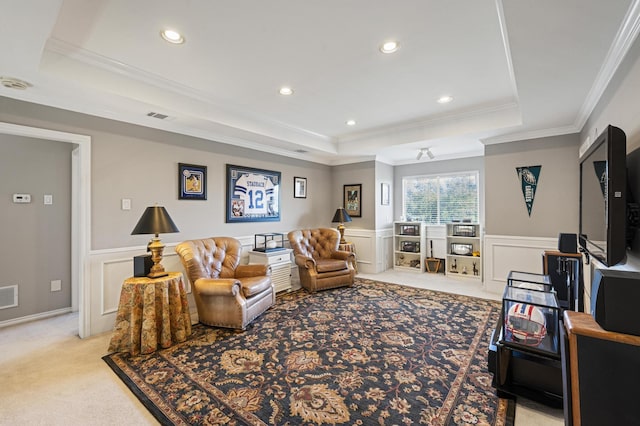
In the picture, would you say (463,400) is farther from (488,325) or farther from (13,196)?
(13,196)

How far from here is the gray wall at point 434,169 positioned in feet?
18.3

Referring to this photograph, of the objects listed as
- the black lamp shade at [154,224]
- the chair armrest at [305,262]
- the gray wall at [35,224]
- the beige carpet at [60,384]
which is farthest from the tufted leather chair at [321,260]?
the gray wall at [35,224]

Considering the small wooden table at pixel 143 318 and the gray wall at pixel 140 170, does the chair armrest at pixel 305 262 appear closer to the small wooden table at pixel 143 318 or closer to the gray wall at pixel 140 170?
the gray wall at pixel 140 170

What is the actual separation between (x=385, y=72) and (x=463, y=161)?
369cm

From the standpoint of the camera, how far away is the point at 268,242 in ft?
14.9

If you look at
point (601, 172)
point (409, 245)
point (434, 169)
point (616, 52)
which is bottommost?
point (409, 245)

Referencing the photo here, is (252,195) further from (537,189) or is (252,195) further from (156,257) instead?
(537,189)

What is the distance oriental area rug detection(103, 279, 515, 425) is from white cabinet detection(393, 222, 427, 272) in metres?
2.48

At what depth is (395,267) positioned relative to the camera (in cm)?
643

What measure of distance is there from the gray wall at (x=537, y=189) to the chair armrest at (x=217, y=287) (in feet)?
13.0

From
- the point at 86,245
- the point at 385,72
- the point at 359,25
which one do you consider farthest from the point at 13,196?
the point at 385,72

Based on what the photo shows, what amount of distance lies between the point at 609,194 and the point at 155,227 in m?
Result: 3.42

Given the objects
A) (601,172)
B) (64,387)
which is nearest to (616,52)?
(601,172)

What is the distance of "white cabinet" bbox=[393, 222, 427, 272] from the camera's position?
19.8 feet
